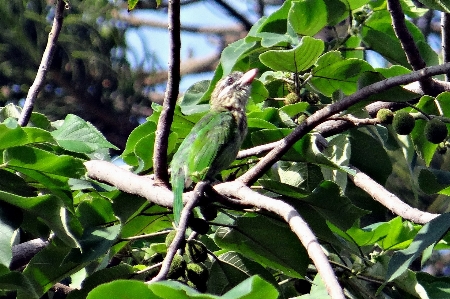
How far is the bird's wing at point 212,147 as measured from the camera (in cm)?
323

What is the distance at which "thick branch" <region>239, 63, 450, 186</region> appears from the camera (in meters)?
2.24

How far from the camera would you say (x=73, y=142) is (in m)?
2.72

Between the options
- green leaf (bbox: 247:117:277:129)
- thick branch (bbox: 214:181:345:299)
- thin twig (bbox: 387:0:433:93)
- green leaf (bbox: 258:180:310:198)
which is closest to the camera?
thick branch (bbox: 214:181:345:299)

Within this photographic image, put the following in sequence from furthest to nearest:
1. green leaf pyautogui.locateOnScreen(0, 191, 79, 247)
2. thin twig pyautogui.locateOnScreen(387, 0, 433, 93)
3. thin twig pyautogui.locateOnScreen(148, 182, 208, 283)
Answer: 1. thin twig pyautogui.locateOnScreen(387, 0, 433, 93)
2. green leaf pyautogui.locateOnScreen(0, 191, 79, 247)
3. thin twig pyautogui.locateOnScreen(148, 182, 208, 283)

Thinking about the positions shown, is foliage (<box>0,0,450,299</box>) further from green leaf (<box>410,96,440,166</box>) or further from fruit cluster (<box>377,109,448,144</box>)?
fruit cluster (<box>377,109,448,144</box>)

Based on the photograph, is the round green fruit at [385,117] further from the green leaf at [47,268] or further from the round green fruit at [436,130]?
the green leaf at [47,268]

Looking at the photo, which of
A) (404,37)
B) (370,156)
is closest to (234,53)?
(404,37)

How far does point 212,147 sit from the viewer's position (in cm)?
345

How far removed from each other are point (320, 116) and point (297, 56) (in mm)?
810

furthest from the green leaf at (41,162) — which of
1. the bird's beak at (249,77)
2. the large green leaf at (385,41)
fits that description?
the large green leaf at (385,41)

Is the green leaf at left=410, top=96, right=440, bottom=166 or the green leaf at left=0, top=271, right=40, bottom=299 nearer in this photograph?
the green leaf at left=0, top=271, right=40, bottom=299

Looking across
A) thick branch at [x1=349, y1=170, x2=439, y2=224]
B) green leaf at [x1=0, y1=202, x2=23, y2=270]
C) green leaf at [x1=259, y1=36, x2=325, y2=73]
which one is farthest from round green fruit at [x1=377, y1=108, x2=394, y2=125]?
green leaf at [x1=0, y1=202, x2=23, y2=270]

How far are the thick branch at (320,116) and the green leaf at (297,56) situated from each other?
654mm

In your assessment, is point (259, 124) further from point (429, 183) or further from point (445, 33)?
point (445, 33)
